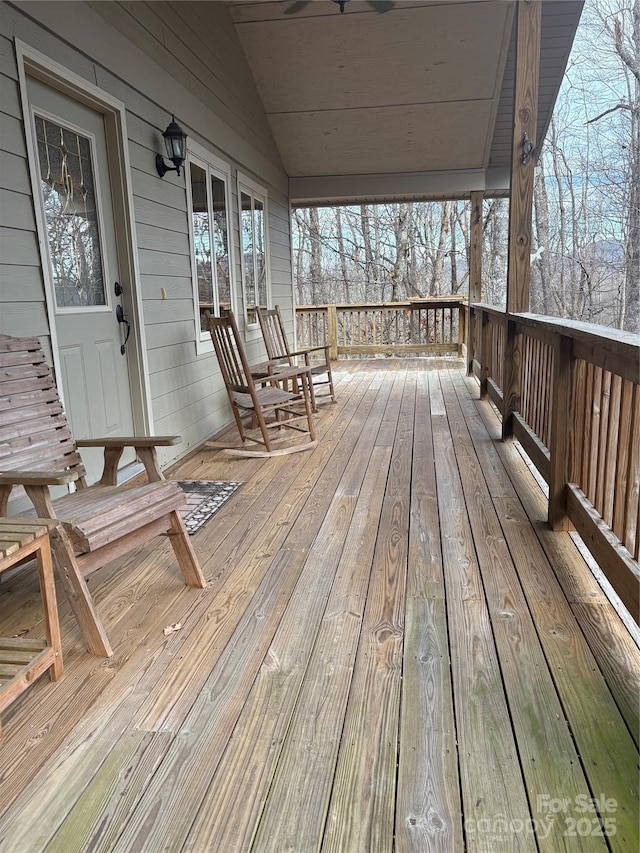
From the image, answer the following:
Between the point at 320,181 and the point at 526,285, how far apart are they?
15.7 ft

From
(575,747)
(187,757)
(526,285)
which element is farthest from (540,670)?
(526,285)

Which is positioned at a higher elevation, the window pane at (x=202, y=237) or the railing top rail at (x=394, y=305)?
the window pane at (x=202, y=237)

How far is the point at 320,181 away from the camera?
8031mm

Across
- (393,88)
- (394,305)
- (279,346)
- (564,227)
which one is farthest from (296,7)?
(564,227)

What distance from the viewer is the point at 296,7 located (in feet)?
16.9

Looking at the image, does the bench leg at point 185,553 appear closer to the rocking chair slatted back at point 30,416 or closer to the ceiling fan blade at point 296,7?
the rocking chair slatted back at point 30,416

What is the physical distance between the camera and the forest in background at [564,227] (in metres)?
12.8

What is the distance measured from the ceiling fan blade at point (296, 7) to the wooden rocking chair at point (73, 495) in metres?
4.32

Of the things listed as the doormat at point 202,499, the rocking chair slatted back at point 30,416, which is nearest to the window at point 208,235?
the doormat at point 202,499

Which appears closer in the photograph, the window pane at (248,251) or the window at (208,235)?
the window at (208,235)

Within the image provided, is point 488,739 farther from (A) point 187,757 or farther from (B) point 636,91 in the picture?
(B) point 636,91

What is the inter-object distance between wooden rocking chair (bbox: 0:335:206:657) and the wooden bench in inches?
3.8

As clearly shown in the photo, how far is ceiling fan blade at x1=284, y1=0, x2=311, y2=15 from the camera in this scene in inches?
199

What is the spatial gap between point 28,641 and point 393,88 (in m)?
6.28
